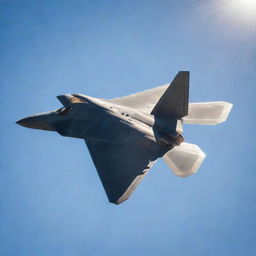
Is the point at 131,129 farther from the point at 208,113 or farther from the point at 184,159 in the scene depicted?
the point at 208,113

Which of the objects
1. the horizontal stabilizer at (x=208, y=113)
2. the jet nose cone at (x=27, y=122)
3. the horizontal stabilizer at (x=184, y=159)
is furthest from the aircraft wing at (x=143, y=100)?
the jet nose cone at (x=27, y=122)

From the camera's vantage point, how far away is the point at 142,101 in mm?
27891

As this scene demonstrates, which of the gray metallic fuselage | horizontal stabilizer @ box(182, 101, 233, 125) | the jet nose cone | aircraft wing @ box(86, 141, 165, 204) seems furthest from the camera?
the jet nose cone

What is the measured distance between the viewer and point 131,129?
914 inches

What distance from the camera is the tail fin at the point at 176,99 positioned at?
22478mm

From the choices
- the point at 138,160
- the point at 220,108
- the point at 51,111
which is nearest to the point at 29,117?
the point at 51,111

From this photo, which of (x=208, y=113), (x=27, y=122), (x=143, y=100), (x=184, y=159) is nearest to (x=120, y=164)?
(x=184, y=159)

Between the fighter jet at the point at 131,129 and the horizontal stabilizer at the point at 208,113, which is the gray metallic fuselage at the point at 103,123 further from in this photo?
the horizontal stabilizer at the point at 208,113

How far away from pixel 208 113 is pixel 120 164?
8533 mm

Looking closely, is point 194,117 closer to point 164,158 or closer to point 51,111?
point 164,158

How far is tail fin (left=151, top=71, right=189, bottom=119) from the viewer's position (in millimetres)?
22478

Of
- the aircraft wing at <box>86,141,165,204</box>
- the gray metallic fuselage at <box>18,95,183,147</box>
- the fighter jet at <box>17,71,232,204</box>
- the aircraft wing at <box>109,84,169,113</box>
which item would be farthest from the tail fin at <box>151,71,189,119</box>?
the aircraft wing at <box>86,141,165,204</box>

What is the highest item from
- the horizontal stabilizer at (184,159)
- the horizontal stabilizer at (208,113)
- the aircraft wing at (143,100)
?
the aircraft wing at (143,100)

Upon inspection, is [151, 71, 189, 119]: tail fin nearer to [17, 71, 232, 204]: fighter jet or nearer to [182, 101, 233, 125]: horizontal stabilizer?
[17, 71, 232, 204]: fighter jet
